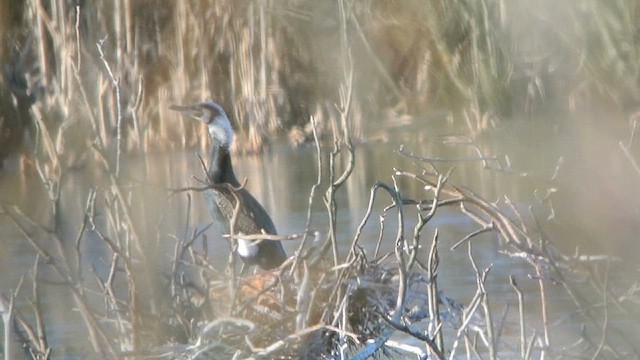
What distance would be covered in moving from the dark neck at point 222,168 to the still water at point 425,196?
315mm

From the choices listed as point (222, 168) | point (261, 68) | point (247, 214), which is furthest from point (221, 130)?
point (261, 68)

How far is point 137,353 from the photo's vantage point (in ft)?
10.4

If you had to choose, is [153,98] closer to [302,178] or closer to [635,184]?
[302,178]

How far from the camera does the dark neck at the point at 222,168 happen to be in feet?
20.8

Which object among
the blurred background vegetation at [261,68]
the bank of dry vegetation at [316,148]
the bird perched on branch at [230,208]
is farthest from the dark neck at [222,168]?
the blurred background vegetation at [261,68]

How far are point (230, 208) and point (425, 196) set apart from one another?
340 cm

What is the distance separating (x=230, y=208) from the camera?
19.5 ft

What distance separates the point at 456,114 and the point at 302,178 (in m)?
1.38

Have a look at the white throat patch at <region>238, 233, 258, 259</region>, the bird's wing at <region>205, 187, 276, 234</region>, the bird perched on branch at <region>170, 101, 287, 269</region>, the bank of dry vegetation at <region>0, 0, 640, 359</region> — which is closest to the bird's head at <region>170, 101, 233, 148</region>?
the bird perched on branch at <region>170, 101, 287, 269</region>

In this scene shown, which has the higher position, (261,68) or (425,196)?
(261,68)

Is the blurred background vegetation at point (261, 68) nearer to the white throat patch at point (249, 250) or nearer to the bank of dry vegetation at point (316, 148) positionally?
the bank of dry vegetation at point (316, 148)

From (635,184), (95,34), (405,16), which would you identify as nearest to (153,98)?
(95,34)

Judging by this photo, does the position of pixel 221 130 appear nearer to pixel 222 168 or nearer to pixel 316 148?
pixel 222 168

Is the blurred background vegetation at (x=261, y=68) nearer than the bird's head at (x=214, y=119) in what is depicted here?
No
